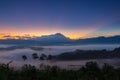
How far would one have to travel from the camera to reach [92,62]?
115 feet

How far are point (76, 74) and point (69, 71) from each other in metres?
1.13

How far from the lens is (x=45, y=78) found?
87.3 ft

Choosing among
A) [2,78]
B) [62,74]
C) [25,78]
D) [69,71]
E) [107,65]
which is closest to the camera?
[2,78]

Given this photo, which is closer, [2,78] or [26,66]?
[2,78]

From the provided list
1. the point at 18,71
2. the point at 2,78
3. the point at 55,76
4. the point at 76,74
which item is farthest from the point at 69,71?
the point at 2,78

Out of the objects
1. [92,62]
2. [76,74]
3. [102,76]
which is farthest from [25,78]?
[92,62]

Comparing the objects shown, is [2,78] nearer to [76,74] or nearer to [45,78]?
[45,78]

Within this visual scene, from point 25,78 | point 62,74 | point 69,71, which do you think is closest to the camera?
point 25,78

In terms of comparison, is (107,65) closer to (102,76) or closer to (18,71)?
(102,76)

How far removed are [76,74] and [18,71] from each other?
18.4 ft

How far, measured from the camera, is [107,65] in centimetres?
3491

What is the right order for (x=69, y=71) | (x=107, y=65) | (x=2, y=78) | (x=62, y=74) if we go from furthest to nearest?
Answer: 1. (x=107, y=65)
2. (x=69, y=71)
3. (x=62, y=74)
4. (x=2, y=78)

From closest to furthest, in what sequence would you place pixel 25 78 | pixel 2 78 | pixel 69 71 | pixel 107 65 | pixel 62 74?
pixel 2 78 → pixel 25 78 → pixel 62 74 → pixel 69 71 → pixel 107 65

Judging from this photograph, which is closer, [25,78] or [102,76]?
[25,78]
